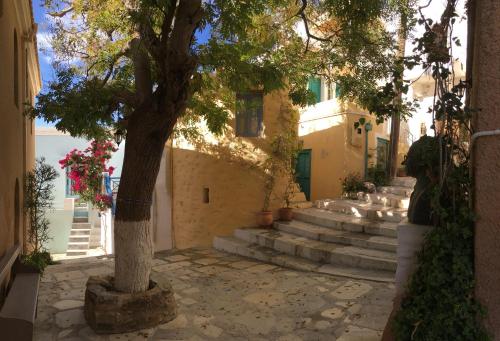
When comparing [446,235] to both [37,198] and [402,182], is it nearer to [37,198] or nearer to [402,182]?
[37,198]

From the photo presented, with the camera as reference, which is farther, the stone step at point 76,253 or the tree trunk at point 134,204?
the stone step at point 76,253

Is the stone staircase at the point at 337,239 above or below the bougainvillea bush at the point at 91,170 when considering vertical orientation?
below

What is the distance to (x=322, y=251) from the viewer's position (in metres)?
7.31

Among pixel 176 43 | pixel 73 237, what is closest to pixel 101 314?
pixel 176 43

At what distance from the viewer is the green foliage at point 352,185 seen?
438 inches

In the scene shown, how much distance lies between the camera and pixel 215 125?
6.50m

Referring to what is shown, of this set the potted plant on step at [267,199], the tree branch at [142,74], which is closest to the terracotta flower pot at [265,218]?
the potted plant on step at [267,199]

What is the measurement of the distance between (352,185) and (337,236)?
3.48 metres

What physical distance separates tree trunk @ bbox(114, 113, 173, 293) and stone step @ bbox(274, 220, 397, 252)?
4.17 meters

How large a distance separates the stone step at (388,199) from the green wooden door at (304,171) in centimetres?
226

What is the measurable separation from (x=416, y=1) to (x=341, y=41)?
121 cm

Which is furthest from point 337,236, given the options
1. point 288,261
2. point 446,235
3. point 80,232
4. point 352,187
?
point 80,232

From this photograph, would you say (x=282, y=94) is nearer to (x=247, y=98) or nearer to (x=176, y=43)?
(x=247, y=98)

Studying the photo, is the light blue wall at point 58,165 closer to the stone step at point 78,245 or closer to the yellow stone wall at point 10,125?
the stone step at point 78,245
